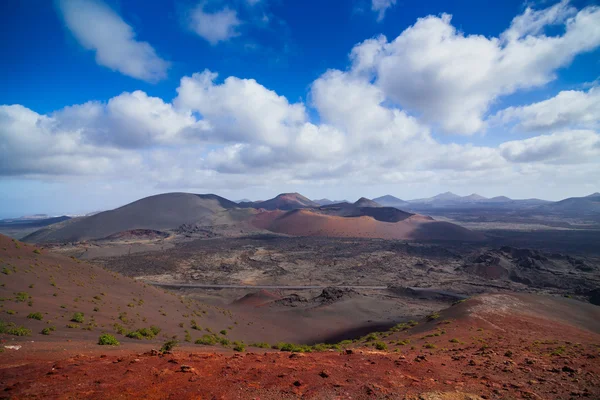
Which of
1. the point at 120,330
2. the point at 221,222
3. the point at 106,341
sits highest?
the point at 221,222

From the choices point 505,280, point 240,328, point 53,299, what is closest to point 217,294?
point 240,328

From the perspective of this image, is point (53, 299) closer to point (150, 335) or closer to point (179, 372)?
point (150, 335)

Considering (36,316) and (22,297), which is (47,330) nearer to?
(36,316)

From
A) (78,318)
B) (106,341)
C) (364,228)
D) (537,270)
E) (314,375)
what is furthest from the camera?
(364,228)

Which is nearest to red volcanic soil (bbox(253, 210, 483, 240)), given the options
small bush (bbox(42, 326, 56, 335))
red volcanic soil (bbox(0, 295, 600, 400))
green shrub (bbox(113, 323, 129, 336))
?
green shrub (bbox(113, 323, 129, 336))

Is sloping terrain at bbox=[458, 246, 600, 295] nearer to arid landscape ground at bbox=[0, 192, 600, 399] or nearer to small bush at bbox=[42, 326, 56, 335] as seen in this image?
arid landscape ground at bbox=[0, 192, 600, 399]

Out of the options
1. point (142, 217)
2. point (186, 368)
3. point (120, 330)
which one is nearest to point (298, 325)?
point (120, 330)
